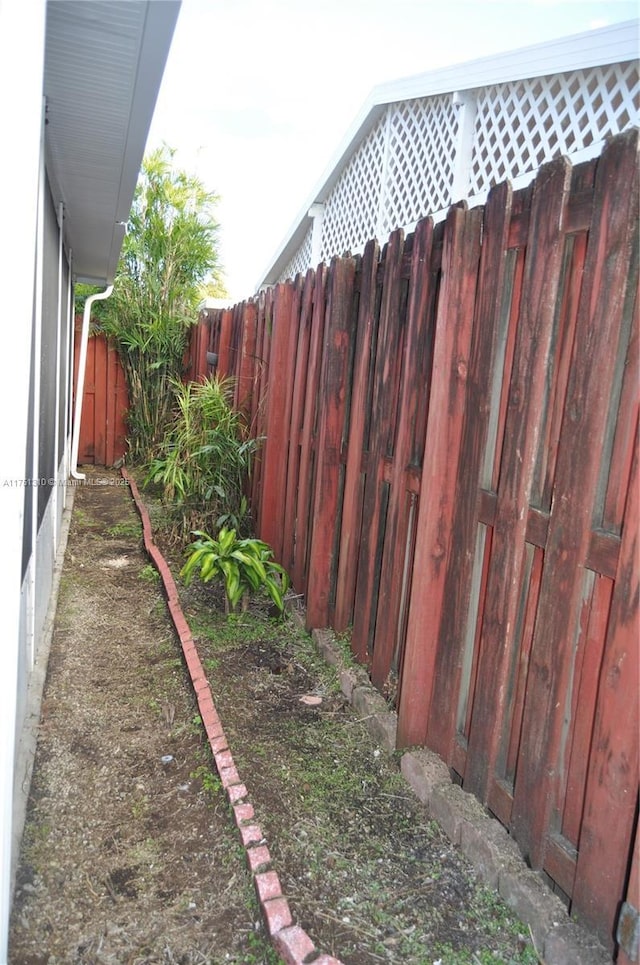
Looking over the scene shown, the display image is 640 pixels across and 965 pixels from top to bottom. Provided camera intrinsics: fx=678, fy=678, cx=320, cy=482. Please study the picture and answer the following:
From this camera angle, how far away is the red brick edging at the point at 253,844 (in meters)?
1.71

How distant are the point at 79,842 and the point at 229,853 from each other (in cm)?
51

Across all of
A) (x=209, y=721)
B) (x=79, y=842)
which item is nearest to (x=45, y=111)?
(x=209, y=721)

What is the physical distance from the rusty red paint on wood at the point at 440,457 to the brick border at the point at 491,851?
0.61ft

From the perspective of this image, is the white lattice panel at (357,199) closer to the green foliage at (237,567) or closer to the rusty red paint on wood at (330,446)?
the rusty red paint on wood at (330,446)

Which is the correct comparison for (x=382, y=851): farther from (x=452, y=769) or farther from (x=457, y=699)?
(x=457, y=699)

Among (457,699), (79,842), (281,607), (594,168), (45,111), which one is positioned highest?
(45,111)

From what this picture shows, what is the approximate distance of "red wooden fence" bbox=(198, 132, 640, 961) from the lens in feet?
5.08

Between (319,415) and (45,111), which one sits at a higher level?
(45,111)

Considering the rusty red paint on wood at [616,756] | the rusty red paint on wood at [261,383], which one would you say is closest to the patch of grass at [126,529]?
the rusty red paint on wood at [261,383]

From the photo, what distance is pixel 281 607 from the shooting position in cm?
400

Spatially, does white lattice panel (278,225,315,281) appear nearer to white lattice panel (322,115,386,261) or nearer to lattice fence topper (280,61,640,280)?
white lattice panel (322,115,386,261)

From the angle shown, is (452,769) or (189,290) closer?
(452,769)

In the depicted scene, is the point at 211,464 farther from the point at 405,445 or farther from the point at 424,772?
the point at 424,772

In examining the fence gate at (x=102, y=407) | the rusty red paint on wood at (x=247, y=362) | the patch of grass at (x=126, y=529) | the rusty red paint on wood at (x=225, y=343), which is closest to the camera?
the rusty red paint on wood at (x=247, y=362)
